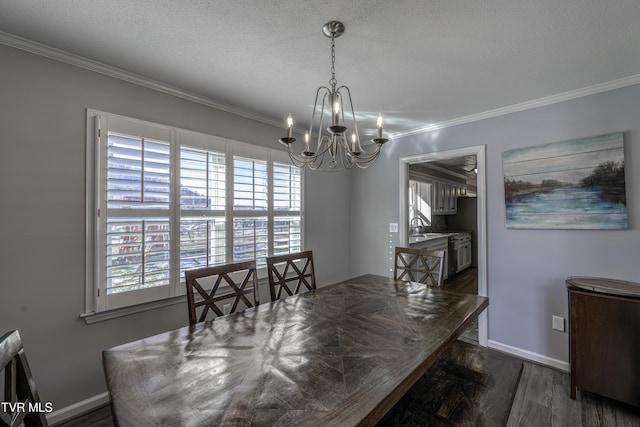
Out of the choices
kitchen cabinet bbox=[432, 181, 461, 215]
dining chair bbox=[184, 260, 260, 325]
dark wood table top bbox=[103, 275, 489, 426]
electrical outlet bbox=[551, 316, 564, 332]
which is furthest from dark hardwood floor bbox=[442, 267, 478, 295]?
dining chair bbox=[184, 260, 260, 325]

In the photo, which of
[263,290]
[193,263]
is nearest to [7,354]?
[193,263]

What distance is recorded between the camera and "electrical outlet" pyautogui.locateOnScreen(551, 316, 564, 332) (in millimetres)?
2357

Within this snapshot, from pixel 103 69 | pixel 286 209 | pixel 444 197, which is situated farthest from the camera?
pixel 444 197

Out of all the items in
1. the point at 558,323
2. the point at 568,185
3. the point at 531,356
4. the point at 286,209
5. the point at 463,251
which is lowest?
the point at 531,356

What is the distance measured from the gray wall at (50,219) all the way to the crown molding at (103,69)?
4cm

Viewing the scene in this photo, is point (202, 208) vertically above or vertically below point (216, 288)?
above

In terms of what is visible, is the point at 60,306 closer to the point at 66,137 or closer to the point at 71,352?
the point at 71,352

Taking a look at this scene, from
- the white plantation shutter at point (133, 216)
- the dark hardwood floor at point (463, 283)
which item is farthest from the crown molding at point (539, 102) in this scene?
the white plantation shutter at point (133, 216)

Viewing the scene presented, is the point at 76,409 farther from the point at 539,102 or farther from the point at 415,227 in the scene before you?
Answer: the point at 415,227

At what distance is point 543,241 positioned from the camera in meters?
2.47

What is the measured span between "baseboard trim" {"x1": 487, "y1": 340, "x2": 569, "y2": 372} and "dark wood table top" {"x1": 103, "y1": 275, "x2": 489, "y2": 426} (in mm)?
1526

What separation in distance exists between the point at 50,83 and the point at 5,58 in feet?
0.70

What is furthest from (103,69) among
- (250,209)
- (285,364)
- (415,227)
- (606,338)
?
(415,227)

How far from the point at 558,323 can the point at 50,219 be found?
4126 mm
